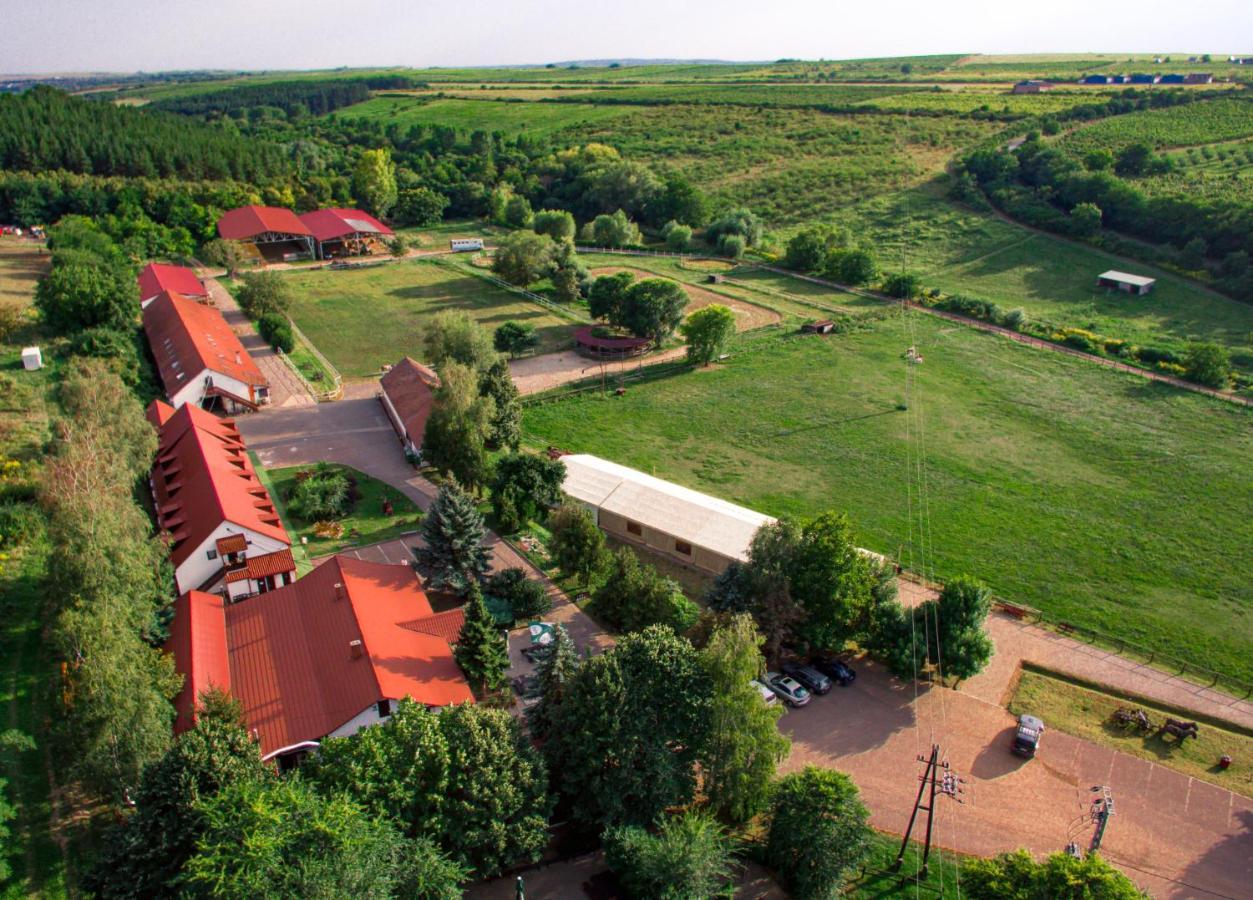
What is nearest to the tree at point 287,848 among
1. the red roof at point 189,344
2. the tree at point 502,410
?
the tree at point 502,410

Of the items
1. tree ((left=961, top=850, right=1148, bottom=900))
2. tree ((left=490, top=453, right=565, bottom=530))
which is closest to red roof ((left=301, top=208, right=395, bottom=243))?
tree ((left=490, top=453, right=565, bottom=530))

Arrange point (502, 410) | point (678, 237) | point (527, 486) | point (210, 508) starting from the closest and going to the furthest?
point (210, 508), point (527, 486), point (502, 410), point (678, 237)

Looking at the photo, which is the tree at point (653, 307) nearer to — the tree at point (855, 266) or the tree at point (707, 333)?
the tree at point (707, 333)

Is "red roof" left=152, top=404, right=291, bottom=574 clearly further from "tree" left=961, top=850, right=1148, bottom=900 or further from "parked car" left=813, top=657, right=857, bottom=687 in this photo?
"tree" left=961, top=850, right=1148, bottom=900

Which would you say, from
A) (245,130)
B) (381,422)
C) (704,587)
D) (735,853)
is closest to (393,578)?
(704,587)

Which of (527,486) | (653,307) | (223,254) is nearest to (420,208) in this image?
(223,254)

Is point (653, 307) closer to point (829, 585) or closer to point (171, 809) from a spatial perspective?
point (829, 585)

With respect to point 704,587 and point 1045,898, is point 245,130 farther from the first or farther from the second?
point 1045,898
